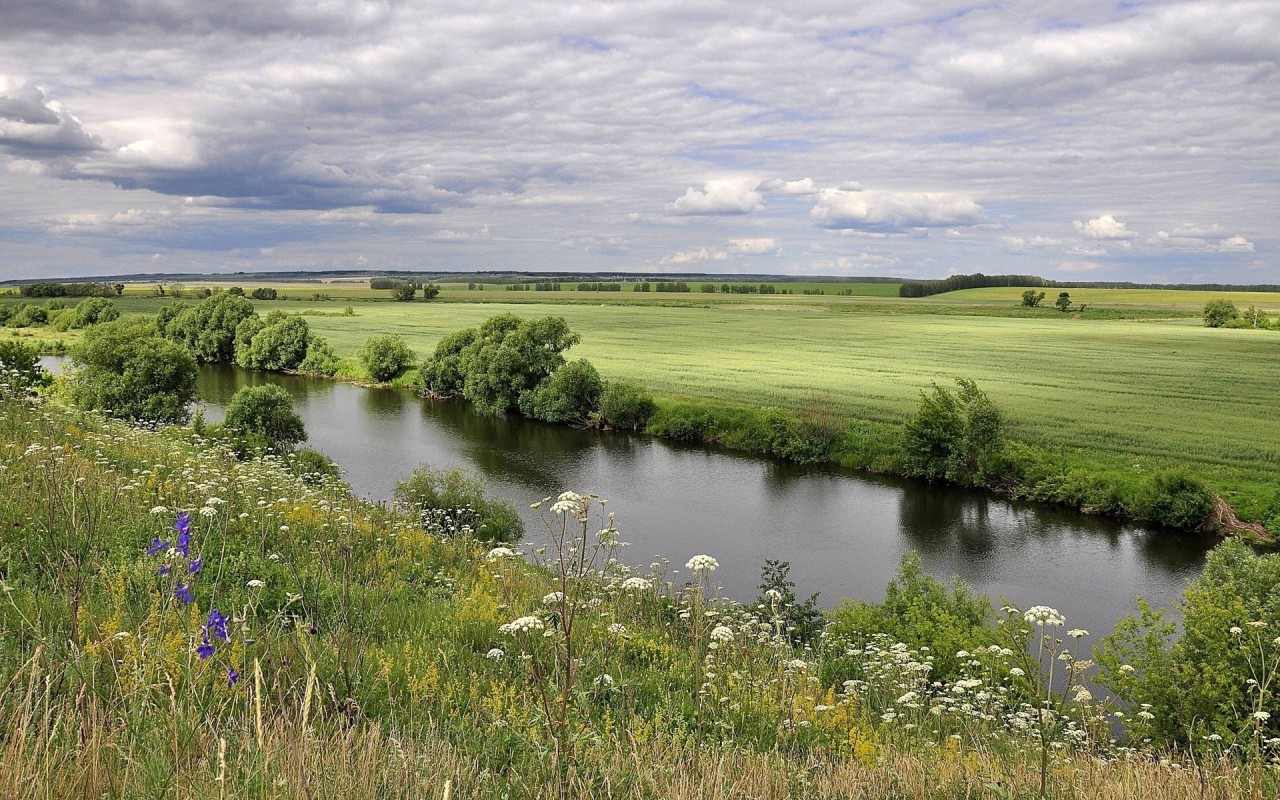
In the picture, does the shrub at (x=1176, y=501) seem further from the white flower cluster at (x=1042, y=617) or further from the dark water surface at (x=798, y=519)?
the white flower cluster at (x=1042, y=617)

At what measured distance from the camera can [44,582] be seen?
5.18 metres

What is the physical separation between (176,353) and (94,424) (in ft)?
86.3

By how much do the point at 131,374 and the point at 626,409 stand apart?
22308mm

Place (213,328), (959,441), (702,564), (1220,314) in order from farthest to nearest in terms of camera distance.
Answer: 1. (1220,314)
2. (213,328)
3. (959,441)
4. (702,564)

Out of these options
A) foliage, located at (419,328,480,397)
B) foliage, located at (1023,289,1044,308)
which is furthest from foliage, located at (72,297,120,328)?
foliage, located at (1023,289,1044,308)

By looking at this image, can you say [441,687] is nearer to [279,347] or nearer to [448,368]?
[448,368]

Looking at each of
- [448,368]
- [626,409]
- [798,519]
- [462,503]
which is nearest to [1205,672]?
[462,503]

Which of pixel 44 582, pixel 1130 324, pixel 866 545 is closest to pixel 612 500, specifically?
pixel 866 545

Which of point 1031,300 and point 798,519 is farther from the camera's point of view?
point 1031,300

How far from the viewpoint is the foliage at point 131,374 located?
34.1 metres

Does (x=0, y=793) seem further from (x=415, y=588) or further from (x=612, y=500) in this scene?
(x=612, y=500)

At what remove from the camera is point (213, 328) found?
73750 millimetres

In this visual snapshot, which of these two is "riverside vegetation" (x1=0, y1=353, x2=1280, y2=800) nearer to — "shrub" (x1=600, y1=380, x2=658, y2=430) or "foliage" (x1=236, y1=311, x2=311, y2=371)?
"shrub" (x1=600, y1=380, x2=658, y2=430)

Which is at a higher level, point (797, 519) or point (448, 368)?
point (448, 368)
